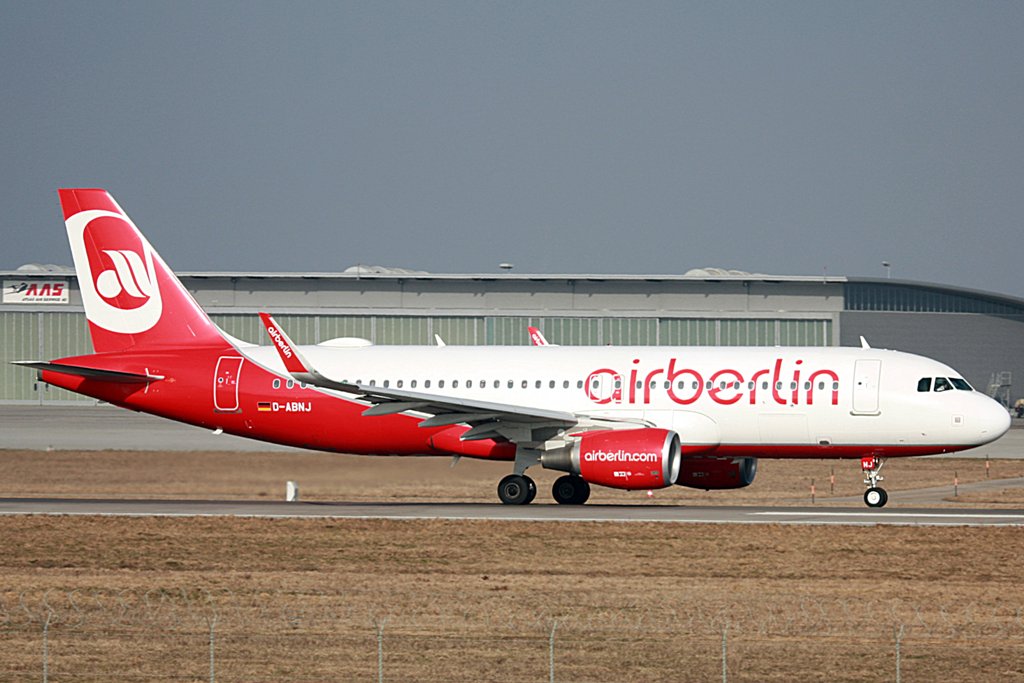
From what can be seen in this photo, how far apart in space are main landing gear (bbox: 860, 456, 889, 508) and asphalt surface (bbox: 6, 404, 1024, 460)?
Answer: 26.6m

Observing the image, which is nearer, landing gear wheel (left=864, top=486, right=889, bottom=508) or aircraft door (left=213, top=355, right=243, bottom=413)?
landing gear wheel (left=864, top=486, right=889, bottom=508)

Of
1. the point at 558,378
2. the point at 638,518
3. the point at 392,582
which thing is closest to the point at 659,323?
the point at 558,378

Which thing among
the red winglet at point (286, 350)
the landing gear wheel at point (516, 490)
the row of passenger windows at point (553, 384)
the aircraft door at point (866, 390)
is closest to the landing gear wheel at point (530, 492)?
the landing gear wheel at point (516, 490)

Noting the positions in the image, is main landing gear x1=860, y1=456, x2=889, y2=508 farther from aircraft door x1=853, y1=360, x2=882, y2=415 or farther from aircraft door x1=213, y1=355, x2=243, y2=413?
aircraft door x1=213, y1=355, x2=243, y2=413

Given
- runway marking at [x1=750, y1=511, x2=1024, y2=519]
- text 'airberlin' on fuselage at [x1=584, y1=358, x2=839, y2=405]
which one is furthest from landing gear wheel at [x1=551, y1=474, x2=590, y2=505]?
runway marking at [x1=750, y1=511, x2=1024, y2=519]

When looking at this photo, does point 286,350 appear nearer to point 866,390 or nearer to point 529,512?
point 529,512

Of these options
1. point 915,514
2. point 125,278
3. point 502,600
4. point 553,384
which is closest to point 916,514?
point 915,514

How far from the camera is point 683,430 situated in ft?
136

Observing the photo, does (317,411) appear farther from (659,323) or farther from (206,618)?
(659,323)

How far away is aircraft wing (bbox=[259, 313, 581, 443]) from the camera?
3956 centimetres

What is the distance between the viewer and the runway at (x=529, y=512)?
123 ft

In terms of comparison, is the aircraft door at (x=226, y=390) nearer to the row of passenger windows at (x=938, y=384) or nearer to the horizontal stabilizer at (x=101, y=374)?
the horizontal stabilizer at (x=101, y=374)

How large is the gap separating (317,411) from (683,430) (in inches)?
387

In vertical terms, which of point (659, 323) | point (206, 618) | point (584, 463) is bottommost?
point (206, 618)
